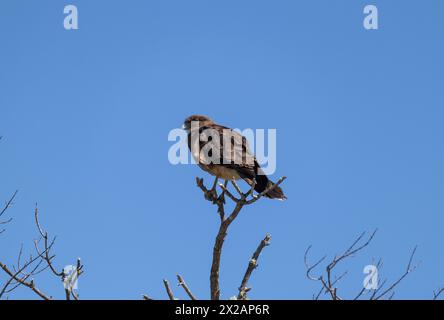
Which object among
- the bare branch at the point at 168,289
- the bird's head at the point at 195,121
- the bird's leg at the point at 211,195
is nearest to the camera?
the bare branch at the point at 168,289

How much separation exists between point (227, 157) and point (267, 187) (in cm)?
57

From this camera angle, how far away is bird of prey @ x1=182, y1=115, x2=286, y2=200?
788cm

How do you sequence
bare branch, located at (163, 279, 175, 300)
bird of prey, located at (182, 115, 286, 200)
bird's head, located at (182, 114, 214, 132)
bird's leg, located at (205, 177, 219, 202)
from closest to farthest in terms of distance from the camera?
bare branch, located at (163, 279, 175, 300) → bird's leg, located at (205, 177, 219, 202) → bird of prey, located at (182, 115, 286, 200) → bird's head, located at (182, 114, 214, 132)

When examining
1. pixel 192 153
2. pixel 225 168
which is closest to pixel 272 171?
pixel 225 168

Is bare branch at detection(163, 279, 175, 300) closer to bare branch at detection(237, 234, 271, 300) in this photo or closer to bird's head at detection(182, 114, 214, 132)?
bare branch at detection(237, 234, 271, 300)

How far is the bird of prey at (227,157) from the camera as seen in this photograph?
788 centimetres

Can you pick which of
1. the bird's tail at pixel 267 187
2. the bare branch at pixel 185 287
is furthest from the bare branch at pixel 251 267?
the bird's tail at pixel 267 187

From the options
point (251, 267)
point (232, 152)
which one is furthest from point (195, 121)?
point (251, 267)

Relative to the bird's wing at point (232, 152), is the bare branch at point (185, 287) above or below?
below

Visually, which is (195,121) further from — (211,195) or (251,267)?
(251,267)

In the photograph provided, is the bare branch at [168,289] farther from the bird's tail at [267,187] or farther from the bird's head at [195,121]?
the bird's head at [195,121]

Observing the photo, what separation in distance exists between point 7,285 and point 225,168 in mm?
3239

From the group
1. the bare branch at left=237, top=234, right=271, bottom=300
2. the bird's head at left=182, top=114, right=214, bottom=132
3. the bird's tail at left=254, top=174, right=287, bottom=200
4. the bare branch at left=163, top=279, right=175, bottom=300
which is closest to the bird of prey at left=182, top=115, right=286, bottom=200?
the bird's tail at left=254, top=174, right=287, bottom=200
